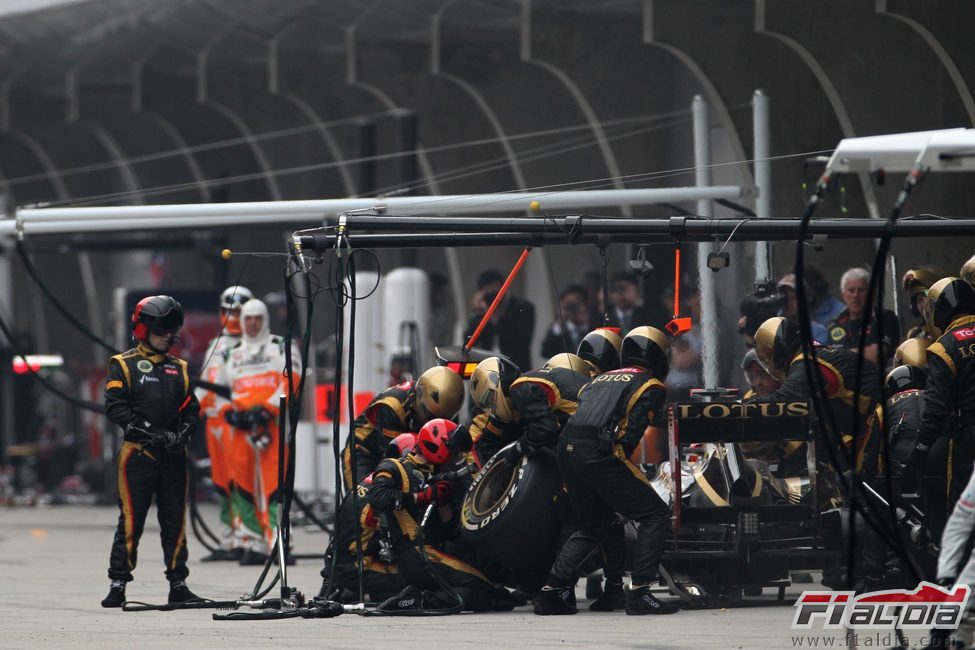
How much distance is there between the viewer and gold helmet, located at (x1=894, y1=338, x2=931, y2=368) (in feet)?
36.4

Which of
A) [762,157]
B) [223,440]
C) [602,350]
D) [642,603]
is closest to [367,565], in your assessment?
[642,603]

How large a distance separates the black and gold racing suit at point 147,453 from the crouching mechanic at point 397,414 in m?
1.06

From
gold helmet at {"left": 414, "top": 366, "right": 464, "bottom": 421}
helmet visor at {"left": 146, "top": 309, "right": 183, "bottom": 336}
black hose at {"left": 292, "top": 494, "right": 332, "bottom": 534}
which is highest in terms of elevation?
helmet visor at {"left": 146, "top": 309, "right": 183, "bottom": 336}

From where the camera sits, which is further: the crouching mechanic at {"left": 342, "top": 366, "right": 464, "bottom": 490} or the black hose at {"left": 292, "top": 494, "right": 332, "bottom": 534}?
the black hose at {"left": 292, "top": 494, "right": 332, "bottom": 534}

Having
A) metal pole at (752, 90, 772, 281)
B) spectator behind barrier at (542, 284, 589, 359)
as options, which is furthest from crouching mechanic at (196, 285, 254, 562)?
metal pole at (752, 90, 772, 281)

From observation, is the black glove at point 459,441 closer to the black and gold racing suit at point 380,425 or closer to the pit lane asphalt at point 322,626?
the black and gold racing suit at point 380,425

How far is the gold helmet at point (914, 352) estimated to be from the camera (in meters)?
11.1

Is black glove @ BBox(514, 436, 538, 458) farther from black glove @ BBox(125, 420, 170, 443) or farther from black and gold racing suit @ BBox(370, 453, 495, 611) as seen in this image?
black glove @ BBox(125, 420, 170, 443)

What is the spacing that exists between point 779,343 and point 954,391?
184cm

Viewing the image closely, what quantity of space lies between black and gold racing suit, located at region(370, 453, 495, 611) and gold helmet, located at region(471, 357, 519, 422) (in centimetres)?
56

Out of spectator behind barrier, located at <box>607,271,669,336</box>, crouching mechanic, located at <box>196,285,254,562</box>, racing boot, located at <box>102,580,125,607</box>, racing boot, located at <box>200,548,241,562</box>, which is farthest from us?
racing boot, located at <box>200,548,241,562</box>

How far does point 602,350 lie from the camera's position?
1123 cm

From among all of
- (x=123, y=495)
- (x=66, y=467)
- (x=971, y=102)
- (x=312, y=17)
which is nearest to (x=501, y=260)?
(x=312, y=17)

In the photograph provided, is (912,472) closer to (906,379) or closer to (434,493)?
(906,379)
